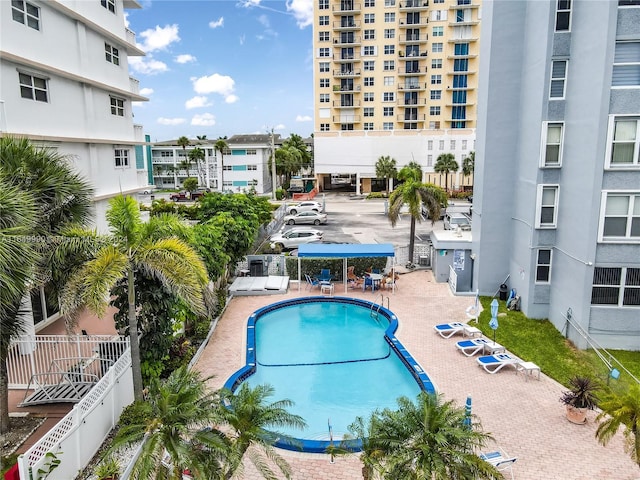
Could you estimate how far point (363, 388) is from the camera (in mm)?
13445

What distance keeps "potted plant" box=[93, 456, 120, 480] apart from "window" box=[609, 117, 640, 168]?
49.8 ft

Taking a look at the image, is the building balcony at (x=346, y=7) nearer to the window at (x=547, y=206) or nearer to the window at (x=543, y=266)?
the window at (x=547, y=206)

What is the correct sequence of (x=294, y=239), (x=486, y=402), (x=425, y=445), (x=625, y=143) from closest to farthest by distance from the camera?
(x=425, y=445) < (x=486, y=402) < (x=625, y=143) < (x=294, y=239)

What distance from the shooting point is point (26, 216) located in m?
8.56

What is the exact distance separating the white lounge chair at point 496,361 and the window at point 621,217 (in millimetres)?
4817

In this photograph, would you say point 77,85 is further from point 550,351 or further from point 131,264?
point 550,351

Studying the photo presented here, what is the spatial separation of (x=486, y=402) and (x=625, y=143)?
29.3 ft

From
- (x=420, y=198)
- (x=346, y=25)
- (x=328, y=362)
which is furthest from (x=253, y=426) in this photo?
(x=346, y=25)

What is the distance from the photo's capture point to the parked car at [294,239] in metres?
28.5

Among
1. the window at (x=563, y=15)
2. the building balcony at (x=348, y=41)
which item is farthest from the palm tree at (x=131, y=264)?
the building balcony at (x=348, y=41)

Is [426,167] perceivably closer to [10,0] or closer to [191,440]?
A: [10,0]

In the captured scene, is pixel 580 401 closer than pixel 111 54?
Yes

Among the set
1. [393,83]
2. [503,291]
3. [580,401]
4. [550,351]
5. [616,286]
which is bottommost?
[550,351]

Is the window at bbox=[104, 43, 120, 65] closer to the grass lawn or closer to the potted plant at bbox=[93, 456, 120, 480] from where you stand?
the potted plant at bbox=[93, 456, 120, 480]
